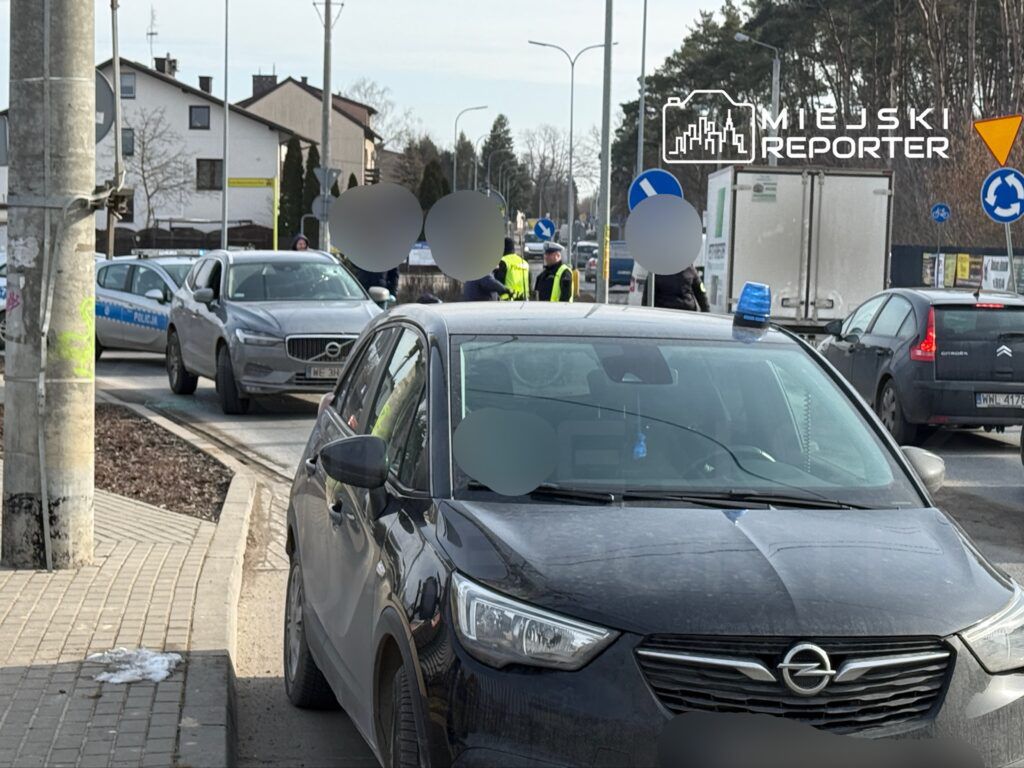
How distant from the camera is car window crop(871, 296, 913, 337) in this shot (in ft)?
50.1

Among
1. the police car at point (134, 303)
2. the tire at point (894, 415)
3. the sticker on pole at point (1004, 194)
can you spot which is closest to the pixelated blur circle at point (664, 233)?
the tire at point (894, 415)

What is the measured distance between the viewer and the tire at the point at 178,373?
1825 centimetres

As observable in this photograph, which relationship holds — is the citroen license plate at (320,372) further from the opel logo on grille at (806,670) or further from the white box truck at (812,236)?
the opel logo on grille at (806,670)

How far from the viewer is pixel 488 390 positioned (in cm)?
473

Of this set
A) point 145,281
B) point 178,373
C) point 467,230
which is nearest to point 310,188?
point 145,281

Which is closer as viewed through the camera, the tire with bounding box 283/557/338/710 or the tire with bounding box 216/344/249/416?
the tire with bounding box 283/557/338/710

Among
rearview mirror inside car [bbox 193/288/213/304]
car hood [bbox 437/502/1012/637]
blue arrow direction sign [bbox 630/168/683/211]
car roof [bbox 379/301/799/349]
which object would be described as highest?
blue arrow direction sign [bbox 630/168/683/211]

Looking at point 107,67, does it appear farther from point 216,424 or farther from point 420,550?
point 420,550

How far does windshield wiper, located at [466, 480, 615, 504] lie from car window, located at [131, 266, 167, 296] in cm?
1791

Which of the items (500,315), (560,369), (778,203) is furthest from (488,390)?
(778,203)

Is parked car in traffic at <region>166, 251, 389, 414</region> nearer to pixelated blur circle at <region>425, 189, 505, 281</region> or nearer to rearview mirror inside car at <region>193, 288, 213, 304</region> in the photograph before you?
rearview mirror inside car at <region>193, 288, 213, 304</region>

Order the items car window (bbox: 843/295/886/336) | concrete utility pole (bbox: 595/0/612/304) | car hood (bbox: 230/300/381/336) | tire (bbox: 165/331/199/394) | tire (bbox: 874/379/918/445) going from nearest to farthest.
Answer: tire (bbox: 874/379/918/445) < car hood (bbox: 230/300/381/336) < car window (bbox: 843/295/886/336) < tire (bbox: 165/331/199/394) < concrete utility pole (bbox: 595/0/612/304)

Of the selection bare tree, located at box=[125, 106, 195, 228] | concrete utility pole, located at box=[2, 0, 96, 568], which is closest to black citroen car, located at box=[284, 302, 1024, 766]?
concrete utility pole, located at box=[2, 0, 96, 568]

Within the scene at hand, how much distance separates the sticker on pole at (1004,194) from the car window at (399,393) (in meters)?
15.0
